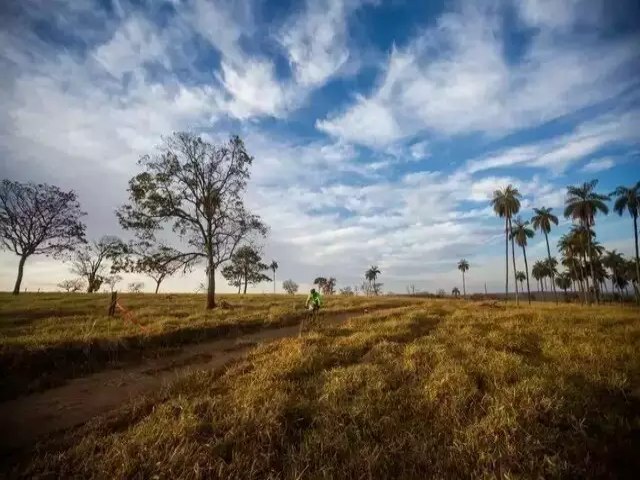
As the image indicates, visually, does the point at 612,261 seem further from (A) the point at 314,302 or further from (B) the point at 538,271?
(A) the point at 314,302

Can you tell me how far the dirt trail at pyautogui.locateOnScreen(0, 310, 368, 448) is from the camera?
6422 mm

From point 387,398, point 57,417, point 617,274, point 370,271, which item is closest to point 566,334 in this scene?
point 387,398

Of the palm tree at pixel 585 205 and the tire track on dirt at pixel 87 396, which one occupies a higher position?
the palm tree at pixel 585 205

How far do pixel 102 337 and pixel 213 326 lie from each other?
498cm

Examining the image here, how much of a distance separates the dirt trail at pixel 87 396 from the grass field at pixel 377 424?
857 mm

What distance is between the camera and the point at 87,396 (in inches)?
320

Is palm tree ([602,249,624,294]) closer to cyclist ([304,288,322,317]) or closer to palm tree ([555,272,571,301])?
palm tree ([555,272,571,301])

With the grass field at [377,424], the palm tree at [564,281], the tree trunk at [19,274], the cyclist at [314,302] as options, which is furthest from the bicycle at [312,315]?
the palm tree at [564,281]

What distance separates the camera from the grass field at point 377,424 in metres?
4.61

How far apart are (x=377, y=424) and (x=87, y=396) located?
6.87 meters

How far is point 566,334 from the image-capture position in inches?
538

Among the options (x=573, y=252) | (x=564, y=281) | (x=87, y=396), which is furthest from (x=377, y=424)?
(x=564, y=281)

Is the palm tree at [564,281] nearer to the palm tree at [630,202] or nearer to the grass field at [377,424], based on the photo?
the palm tree at [630,202]

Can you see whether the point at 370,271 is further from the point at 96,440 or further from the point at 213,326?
the point at 96,440
